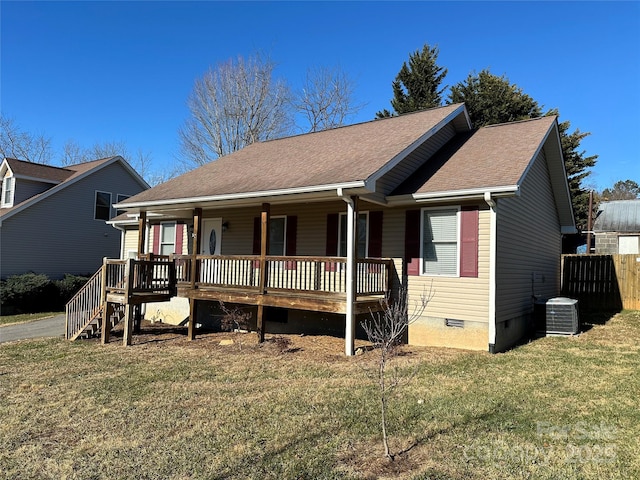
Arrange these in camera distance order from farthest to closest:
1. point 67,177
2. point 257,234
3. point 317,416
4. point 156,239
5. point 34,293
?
1. point 67,177
2. point 34,293
3. point 156,239
4. point 257,234
5. point 317,416

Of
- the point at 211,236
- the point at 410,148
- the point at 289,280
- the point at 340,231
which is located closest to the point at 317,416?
the point at 289,280

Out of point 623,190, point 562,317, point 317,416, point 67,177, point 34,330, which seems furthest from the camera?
point 623,190

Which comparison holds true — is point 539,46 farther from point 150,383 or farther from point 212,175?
point 150,383

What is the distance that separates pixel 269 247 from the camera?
11766 mm

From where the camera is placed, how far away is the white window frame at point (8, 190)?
62.6ft

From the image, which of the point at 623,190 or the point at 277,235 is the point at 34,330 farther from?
the point at 623,190

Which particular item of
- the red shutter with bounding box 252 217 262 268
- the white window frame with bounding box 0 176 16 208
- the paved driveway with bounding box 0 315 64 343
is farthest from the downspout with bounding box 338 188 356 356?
the white window frame with bounding box 0 176 16 208

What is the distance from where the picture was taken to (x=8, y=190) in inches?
765

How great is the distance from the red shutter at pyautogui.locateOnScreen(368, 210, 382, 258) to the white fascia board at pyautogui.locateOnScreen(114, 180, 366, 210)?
6.64 ft

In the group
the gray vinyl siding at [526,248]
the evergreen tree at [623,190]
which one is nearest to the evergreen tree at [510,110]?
the gray vinyl siding at [526,248]

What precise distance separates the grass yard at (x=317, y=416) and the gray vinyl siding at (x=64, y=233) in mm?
11533

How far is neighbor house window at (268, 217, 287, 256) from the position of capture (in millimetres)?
11727

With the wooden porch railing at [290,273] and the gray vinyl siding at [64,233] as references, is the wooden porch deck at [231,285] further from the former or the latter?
the gray vinyl siding at [64,233]

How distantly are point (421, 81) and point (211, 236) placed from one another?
17.9 metres
